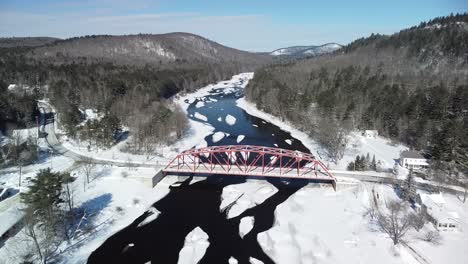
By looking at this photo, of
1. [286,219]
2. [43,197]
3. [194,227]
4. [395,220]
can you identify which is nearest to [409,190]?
[395,220]

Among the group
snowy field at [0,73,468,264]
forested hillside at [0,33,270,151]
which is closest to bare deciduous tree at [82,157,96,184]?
snowy field at [0,73,468,264]

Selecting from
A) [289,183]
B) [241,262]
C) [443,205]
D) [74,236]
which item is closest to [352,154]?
[289,183]

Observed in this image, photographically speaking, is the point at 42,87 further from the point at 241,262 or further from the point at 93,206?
the point at 241,262

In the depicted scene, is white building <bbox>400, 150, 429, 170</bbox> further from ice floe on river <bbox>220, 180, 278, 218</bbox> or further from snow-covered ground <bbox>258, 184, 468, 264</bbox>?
ice floe on river <bbox>220, 180, 278, 218</bbox>

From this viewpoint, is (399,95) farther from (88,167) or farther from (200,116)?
(88,167)

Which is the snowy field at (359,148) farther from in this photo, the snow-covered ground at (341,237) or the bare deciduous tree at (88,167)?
the bare deciduous tree at (88,167)

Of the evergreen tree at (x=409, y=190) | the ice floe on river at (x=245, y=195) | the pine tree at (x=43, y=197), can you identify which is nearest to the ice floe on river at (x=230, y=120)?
the ice floe on river at (x=245, y=195)
